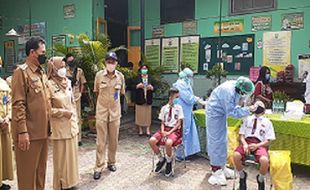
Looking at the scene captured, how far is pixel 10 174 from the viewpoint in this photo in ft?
13.2

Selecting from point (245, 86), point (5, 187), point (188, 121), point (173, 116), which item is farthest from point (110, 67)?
point (5, 187)

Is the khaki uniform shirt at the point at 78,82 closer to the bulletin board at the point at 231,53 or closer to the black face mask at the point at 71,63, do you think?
the black face mask at the point at 71,63

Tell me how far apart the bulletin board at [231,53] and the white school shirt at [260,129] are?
12.4ft

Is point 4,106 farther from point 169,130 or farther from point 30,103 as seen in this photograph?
point 169,130

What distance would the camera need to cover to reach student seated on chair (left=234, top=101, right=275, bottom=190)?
3.63 metres

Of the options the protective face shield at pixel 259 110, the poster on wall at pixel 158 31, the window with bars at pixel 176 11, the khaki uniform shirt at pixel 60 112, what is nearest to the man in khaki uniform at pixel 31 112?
the khaki uniform shirt at pixel 60 112

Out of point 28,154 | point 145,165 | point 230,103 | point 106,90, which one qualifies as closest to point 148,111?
point 145,165

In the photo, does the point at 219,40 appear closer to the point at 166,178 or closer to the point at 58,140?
the point at 166,178

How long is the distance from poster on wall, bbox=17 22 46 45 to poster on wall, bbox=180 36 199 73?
3.93 m

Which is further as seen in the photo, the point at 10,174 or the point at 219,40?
the point at 219,40

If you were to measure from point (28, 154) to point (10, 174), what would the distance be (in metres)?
1.31

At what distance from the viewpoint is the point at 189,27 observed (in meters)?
8.32

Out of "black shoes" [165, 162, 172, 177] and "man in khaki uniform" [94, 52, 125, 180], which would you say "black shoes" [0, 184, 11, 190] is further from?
"black shoes" [165, 162, 172, 177]

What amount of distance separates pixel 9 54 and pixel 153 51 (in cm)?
445
